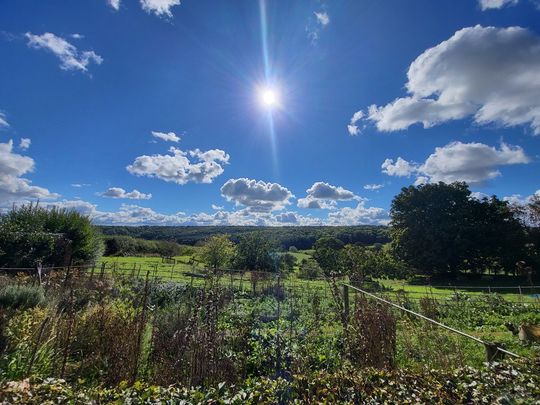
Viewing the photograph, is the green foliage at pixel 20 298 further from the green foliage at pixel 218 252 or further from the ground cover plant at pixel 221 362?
the green foliage at pixel 218 252

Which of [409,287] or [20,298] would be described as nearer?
[20,298]

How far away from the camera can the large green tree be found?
101 ft

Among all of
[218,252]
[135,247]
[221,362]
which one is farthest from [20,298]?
[135,247]

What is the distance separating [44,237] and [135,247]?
3708 cm

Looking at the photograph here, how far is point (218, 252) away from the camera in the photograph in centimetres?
3375

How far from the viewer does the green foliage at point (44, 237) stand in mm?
13930

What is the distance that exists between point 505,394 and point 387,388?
94cm

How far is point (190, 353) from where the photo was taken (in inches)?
159

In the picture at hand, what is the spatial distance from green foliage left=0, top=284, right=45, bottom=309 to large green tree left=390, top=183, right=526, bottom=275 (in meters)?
32.3

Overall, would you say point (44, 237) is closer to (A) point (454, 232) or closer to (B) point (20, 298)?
(B) point (20, 298)

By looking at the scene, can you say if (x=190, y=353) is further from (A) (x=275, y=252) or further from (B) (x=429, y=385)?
(A) (x=275, y=252)

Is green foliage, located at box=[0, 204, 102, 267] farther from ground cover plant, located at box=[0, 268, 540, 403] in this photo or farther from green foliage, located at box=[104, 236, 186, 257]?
green foliage, located at box=[104, 236, 186, 257]

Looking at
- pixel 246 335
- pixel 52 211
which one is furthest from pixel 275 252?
pixel 246 335

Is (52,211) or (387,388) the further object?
(52,211)
